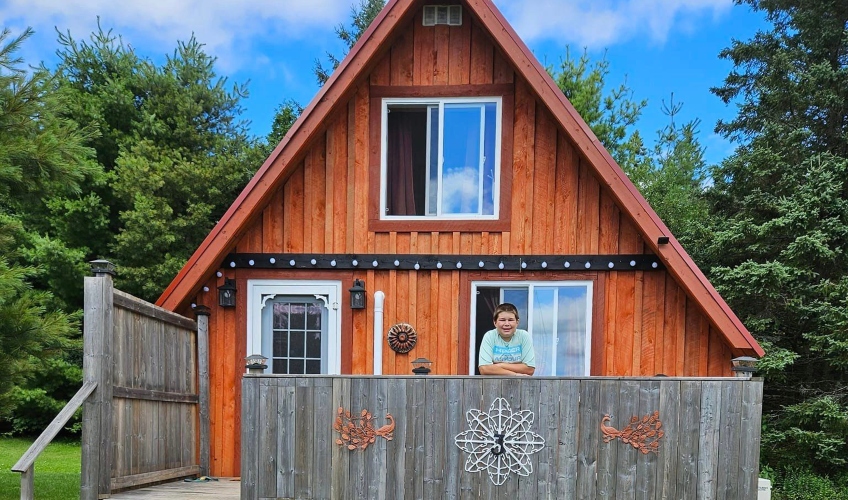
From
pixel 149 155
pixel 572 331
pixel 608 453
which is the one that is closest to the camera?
pixel 608 453

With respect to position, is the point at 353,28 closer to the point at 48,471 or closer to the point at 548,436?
the point at 48,471

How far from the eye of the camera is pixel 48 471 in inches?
535

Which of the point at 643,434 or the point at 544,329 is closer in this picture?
the point at 643,434

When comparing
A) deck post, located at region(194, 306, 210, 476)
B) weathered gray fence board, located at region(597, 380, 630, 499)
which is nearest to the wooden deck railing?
deck post, located at region(194, 306, 210, 476)

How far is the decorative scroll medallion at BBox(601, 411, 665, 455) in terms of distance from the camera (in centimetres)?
557

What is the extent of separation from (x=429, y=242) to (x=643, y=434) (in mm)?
3371

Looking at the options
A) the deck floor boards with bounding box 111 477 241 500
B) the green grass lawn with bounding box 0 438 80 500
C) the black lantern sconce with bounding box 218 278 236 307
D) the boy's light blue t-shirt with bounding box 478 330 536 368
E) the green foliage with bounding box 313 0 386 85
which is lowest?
the green grass lawn with bounding box 0 438 80 500

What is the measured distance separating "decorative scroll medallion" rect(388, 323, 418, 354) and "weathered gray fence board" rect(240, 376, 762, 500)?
187cm

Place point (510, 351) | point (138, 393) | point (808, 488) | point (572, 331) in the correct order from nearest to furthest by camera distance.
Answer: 1. point (510, 351)
2. point (138, 393)
3. point (572, 331)
4. point (808, 488)

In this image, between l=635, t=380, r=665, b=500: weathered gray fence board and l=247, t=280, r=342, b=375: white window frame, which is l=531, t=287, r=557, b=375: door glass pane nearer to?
l=635, t=380, r=665, b=500: weathered gray fence board

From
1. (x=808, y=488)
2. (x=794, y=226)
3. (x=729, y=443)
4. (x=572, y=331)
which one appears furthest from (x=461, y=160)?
(x=808, y=488)

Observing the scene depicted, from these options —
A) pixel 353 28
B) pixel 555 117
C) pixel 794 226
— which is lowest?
pixel 794 226

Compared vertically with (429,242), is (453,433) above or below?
below

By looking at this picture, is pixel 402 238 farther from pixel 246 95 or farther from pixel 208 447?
pixel 246 95
